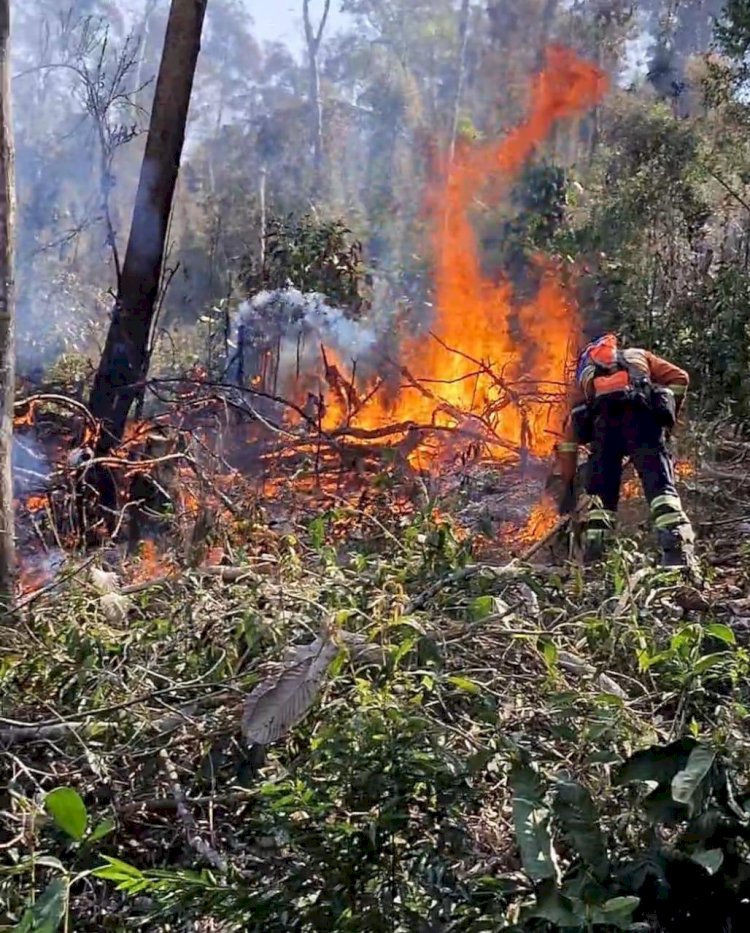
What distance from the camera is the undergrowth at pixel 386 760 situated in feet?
6.41

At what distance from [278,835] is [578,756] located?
0.71m

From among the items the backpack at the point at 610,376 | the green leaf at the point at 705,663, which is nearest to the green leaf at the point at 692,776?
the green leaf at the point at 705,663

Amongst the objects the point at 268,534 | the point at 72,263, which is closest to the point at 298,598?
the point at 268,534

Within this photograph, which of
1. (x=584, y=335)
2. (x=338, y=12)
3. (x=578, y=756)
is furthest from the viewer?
(x=338, y=12)

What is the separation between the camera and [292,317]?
36.3 feet

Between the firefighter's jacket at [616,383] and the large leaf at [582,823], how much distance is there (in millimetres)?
3485

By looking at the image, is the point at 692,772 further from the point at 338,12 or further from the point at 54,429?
the point at 338,12

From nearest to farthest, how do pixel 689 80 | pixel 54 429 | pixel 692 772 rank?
1. pixel 692 772
2. pixel 54 429
3. pixel 689 80

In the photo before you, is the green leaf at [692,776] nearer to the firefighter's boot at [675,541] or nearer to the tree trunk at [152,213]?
the firefighter's boot at [675,541]

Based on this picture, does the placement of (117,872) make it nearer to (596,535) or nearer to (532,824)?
(532,824)

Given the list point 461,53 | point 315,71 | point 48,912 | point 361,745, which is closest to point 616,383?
point 361,745

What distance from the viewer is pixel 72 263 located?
17.8 meters

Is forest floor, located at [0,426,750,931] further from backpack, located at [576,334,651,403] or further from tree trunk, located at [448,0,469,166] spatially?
tree trunk, located at [448,0,469,166]

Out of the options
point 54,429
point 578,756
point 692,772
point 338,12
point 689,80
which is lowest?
point 54,429
